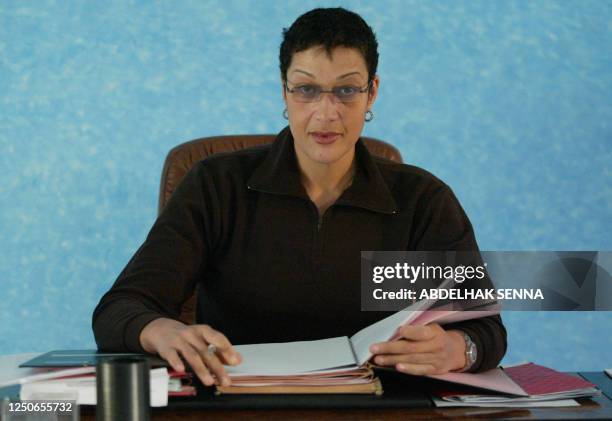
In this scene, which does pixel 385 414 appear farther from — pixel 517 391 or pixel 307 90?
pixel 307 90

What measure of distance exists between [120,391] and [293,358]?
371 mm

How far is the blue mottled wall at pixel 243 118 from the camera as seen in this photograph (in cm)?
295

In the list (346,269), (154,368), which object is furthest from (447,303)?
(154,368)

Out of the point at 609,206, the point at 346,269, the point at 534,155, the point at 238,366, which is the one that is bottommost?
the point at 238,366

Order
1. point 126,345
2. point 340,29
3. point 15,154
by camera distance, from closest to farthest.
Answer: point 126,345 → point 340,29 → point 15,154

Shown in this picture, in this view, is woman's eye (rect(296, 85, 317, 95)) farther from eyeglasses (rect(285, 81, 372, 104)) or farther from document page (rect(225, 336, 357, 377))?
document page (rect(225, 336, 357, 377))

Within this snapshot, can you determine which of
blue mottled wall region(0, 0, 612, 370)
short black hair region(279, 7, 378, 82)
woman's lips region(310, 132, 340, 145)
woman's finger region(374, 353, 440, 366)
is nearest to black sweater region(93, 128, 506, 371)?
woman's lips region(310, 132, 340, 145)

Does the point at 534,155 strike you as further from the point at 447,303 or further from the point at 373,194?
the point at 447,303

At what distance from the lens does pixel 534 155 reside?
308 centimetres

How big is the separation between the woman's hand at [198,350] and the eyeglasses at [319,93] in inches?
21.2

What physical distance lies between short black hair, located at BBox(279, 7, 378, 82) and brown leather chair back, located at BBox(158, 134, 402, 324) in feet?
1.18

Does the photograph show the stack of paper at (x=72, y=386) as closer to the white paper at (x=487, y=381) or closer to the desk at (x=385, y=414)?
the desk at (x=385, y=414)

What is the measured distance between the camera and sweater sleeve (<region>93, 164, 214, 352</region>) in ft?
4.23

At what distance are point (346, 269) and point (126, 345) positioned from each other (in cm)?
49
